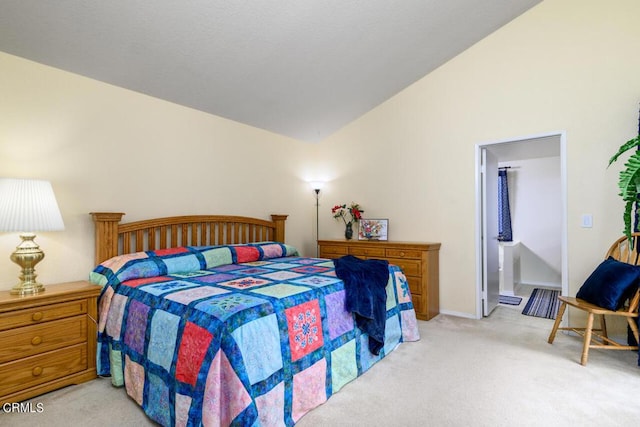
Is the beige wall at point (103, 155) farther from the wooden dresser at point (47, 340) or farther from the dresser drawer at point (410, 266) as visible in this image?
the dresser drawer at point (410, 266)

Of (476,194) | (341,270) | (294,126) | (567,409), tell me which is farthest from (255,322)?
(294,126)

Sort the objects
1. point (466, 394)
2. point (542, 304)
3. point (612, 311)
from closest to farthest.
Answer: point (466, 394), point (612, 311), point (542, 304)

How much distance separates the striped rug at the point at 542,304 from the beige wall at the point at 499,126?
84cm

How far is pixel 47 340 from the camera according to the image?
6.71 ft

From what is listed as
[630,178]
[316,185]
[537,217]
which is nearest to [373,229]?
[316,185]

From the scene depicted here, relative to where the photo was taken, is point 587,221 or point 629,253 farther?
point 587,221

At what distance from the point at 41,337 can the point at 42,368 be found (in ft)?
0.63

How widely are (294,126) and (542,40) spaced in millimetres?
2777

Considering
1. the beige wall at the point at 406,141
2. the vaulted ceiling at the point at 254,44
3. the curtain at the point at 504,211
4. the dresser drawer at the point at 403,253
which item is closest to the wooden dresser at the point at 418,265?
the dresser drawer at the point at 403,253

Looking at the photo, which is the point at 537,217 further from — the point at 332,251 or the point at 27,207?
the point at 27,207

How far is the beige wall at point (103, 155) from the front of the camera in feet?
7.64

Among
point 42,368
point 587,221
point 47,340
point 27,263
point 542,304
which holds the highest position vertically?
point 587,221

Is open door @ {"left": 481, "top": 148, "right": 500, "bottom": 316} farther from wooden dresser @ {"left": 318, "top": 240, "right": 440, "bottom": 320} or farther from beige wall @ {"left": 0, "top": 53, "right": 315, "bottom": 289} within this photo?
beige wall @ {"left": 0, "top": 53, "right": 315, "bottom": 289}

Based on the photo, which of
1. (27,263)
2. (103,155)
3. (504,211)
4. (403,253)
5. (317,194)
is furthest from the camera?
(504,211)
